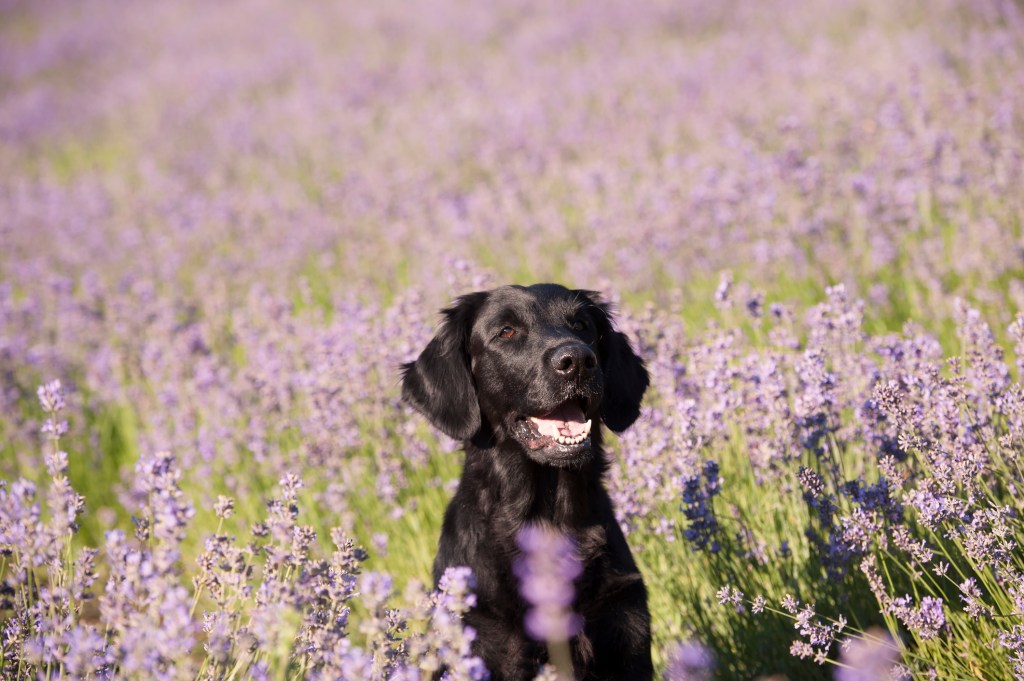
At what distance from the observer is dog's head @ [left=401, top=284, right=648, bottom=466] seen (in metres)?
3.04

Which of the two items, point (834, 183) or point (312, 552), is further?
point (834, 183)

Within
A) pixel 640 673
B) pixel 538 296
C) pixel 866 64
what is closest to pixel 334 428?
pixel 538 296

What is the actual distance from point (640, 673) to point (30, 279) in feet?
24.3

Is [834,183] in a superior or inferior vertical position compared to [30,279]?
superior

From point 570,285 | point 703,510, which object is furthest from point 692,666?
point 570,285

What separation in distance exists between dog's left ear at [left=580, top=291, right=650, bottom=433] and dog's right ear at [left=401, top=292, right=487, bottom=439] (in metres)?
0.49

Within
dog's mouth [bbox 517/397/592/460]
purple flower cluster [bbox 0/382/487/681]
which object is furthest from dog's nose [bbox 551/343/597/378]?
purple flower cluster [bbox 0/382/487/681]

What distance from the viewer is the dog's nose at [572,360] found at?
297 cm

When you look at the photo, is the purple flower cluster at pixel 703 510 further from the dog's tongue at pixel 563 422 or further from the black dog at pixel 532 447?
the dog's tongue at pixel 563 422

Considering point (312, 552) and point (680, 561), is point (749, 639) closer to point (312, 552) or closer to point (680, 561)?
point (680, 561)

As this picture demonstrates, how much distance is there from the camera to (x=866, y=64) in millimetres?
9594

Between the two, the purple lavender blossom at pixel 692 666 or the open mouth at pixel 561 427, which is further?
the open mouth at pixel 561 427

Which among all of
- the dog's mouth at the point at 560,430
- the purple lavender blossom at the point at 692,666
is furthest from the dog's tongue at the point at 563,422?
the purple lavender blossom at the point at 692,666

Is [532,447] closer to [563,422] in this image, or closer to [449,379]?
[563,422]
